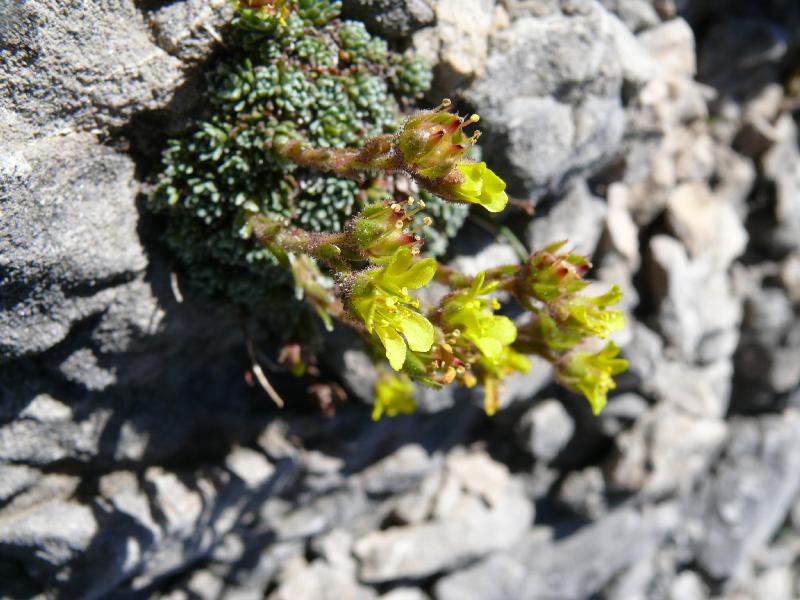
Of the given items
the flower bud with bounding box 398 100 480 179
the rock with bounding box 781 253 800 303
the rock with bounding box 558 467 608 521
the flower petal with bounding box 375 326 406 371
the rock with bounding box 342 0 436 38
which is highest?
the rock with bounding box 342 0 436 38

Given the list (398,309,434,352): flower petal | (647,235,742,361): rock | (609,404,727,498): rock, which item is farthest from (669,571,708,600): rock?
(398,309,434,352): flower petal

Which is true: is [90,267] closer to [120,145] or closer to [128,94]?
[120,145]

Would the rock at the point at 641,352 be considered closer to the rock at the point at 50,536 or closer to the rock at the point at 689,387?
the rock at the point at 689,387

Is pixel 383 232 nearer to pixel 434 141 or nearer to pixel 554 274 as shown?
pixel 434 141

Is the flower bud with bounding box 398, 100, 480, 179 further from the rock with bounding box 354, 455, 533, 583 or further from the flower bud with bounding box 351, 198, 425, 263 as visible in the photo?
the rock with bounding box 354, 455, 533, 583

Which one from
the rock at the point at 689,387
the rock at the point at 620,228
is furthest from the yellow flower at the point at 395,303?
the rock at the point at 689,387

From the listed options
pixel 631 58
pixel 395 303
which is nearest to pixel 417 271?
pixel 395 303
